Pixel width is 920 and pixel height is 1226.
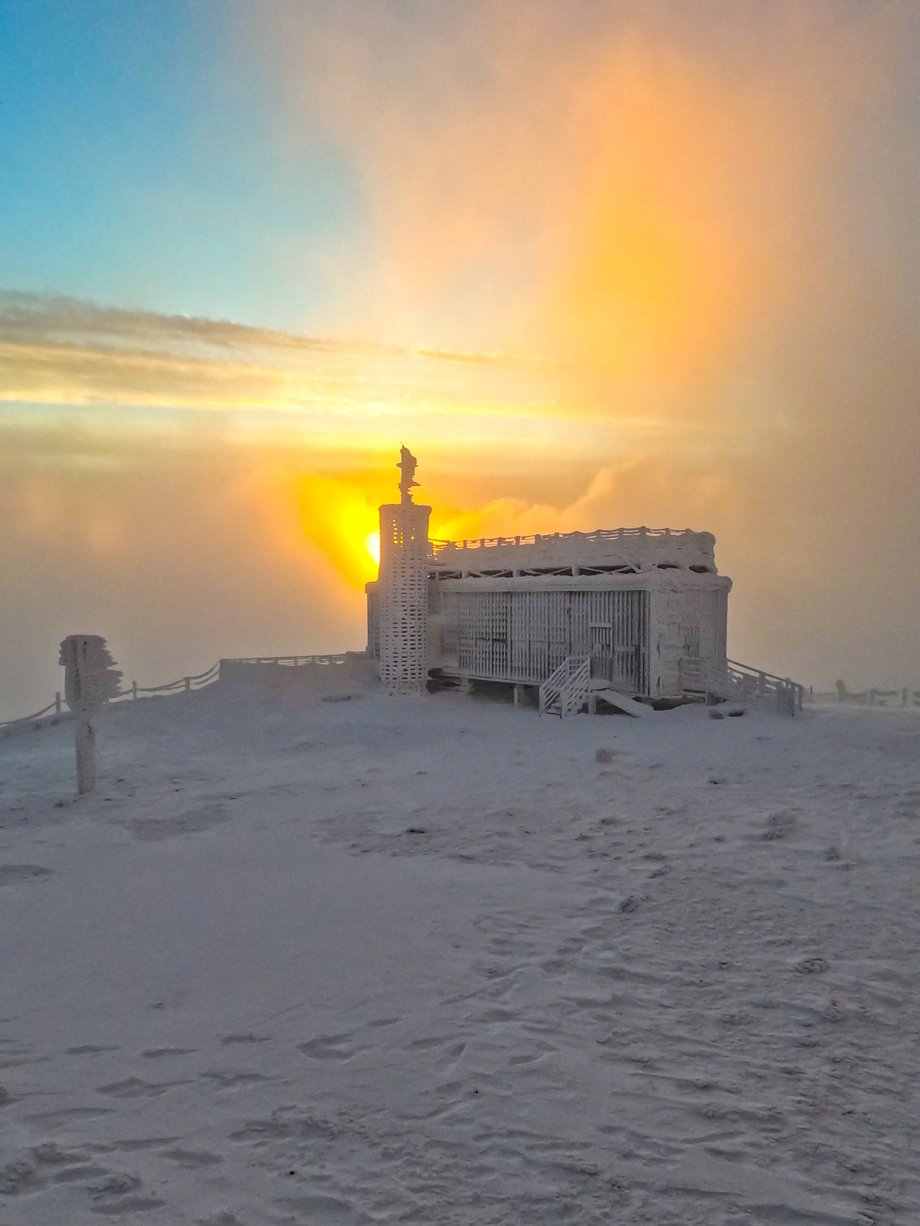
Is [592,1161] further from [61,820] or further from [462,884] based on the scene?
[61,820]

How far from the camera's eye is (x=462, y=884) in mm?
9031

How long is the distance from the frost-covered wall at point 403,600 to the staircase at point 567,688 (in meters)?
6.74

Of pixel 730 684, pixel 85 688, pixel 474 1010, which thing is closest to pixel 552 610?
pixel 730 684

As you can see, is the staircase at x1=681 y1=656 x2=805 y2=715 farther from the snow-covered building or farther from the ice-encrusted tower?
the ice-encrusted tower

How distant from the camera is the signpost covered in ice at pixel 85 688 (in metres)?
15.9

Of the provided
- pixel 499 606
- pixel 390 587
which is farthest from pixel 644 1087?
pixel 390 587

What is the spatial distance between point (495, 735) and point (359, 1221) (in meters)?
17.6

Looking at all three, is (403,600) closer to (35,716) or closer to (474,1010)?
(35,716)

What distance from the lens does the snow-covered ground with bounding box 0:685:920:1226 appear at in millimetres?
4230

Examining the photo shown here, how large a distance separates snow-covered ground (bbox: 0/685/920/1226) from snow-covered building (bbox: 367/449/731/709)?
10.3 m

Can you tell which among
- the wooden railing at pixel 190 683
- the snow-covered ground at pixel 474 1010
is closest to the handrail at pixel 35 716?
the wooden railing at pixel 190 683

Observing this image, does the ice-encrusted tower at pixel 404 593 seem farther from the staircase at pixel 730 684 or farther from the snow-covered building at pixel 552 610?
the staircase at pixel 730 684

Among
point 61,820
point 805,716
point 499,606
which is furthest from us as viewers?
point 499,606

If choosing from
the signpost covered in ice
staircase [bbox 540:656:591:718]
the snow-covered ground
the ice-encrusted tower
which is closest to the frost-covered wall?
the ice-encrusted tower
